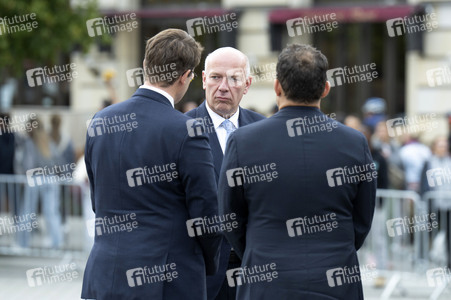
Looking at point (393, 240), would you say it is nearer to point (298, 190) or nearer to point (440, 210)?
point (440, 210)


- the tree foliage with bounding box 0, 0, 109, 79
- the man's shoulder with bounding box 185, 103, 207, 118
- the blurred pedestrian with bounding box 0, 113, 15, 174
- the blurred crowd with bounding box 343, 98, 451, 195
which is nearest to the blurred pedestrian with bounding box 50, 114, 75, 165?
the blurred pedestrian with bounding box 0, 113, 15, 174

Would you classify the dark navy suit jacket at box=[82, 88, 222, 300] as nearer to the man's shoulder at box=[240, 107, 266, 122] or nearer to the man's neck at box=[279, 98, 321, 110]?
the man's neck at box=[279, 98, 321, 110]

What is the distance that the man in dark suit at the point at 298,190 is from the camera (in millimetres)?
3854

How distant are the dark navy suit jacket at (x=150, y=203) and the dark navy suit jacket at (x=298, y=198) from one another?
0.77 ft

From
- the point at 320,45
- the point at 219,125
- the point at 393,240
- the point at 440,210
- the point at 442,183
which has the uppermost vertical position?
the point at 219,125

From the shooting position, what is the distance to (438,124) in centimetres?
1577

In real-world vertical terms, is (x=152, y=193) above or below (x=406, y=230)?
above

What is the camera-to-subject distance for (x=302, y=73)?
3928 millimetres

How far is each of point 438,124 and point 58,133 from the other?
7.11m

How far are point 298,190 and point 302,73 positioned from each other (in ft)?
1.73

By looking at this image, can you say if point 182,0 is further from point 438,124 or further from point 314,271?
point 314,271

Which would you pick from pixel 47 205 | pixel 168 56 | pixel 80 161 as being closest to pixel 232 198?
pixel 168 56

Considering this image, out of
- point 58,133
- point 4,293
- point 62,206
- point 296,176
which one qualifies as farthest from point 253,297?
point 58,133

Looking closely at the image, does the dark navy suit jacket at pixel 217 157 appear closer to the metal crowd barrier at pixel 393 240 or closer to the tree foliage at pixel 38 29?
the metal crowd barrier at pixel 393 240
